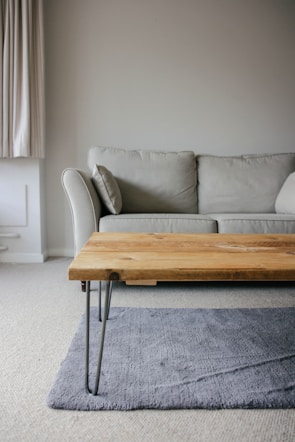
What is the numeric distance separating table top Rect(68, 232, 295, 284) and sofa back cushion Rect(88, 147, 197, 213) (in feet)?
3.94

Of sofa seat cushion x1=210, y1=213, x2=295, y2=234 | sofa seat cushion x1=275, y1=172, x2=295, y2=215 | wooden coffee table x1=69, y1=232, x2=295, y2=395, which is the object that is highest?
sofa seat cushion x1=275, y1=172, x2=295, y2=215

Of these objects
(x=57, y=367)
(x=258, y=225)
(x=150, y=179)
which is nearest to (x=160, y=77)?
(x=150, y=179)

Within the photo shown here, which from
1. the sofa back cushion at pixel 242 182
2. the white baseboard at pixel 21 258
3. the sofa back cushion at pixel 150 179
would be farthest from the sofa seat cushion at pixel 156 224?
the white baseboard at pixel 21 258

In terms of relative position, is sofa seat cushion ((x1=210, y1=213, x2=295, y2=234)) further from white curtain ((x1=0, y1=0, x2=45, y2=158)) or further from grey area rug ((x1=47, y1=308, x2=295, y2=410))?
white curtain ((x1=0, y1=0, x2=45, y2=158))

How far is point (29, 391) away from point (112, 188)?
4.53ft

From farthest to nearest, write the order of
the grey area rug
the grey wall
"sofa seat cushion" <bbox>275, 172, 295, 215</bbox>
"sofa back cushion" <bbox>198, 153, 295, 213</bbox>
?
the grey wall, "sofa back cushion" <bbox>198, 153, 295, 213</bbox>, "sofa seat cushion" <bbox>275, 172, 295, 215</bbox>, the grey area rug

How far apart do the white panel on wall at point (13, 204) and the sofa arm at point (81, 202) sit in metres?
0.83

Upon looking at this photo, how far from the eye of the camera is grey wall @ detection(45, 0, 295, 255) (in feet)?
9.44

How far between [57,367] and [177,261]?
58 centimetres

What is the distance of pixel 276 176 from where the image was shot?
268 centimetres

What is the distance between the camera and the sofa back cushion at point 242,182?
2641 millimetres

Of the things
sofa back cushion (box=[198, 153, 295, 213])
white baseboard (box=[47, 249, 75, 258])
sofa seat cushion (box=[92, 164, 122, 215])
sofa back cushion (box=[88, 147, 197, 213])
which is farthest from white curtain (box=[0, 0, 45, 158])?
sofa back cushion (box=[198, 153, 295, 213])

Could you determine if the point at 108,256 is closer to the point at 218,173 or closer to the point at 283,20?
the point at 218,173

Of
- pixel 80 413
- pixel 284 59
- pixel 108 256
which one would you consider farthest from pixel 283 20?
pixel 80 413
